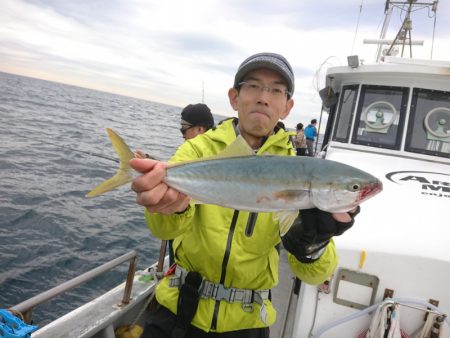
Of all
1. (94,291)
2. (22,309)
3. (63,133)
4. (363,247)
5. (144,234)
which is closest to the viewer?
(22,309)

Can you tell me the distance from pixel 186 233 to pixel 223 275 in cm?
47

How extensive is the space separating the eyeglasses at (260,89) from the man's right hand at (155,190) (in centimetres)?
104

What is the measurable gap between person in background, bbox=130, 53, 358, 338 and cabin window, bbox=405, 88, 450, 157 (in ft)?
14.8

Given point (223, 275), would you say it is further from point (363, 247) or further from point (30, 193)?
point (30, 193)

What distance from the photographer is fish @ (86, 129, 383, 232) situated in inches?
93.3

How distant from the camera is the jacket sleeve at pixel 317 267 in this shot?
9.28 feet

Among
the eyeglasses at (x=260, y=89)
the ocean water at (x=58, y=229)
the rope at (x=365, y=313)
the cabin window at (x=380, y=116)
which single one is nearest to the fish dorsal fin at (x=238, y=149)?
the eyeglasses at (x=260, y=89)

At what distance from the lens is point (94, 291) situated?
791cm

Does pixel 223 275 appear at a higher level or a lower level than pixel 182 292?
higher

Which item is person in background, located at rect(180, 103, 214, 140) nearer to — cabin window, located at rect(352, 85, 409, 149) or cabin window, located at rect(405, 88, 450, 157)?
cabin window, located at rect(352, 85, 409, 149)

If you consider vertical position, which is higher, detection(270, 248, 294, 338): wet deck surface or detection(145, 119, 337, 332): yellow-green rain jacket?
detection(145, 119, 337, 332): yellow-green rain jacket

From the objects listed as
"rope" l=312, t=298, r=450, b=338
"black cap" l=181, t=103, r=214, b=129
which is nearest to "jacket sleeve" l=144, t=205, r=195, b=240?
"rope" l=312, t=298, r=450, b=338

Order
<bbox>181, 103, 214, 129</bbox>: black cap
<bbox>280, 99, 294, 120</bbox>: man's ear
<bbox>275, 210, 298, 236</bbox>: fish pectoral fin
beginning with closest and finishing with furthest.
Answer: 1. <bbox>275, 210, 298, 236</bbox>: fish pectoral fin
2. <bbox>280, 99, 294, 120</bbox>: man's ear
3. <bbox>181, 103, 214, 129</bbox>: black cap

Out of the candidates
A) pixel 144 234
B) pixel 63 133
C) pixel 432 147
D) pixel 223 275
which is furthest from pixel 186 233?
pixel 63 133
